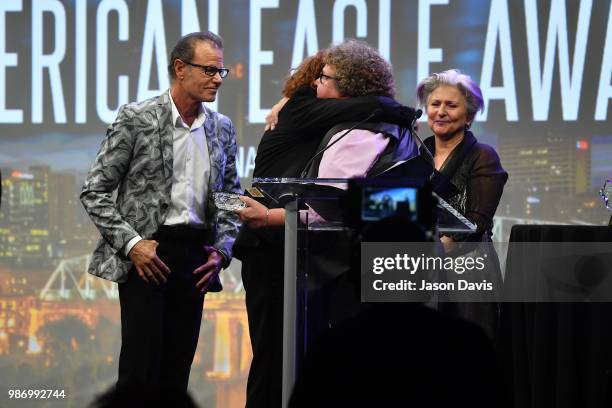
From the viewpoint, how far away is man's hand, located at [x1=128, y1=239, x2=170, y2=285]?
11.3ft

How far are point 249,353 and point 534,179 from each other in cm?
195

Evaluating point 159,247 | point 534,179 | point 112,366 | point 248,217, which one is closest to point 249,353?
point 112,366

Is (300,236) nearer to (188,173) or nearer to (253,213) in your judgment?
(253,213)

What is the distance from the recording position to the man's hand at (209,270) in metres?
3.60

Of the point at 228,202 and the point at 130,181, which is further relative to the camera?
the point at 130,181

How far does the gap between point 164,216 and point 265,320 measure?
20.9 inches

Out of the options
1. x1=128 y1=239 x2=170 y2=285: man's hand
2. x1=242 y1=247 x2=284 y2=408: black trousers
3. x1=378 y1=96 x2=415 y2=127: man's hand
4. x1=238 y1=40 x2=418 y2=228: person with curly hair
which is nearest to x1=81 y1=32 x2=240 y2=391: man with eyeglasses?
x1=128 y1=239 x2=170 y2=285: man's hand

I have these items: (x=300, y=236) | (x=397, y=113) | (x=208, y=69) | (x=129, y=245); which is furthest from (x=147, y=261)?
(x=397, y=113)

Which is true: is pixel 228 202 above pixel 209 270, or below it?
above

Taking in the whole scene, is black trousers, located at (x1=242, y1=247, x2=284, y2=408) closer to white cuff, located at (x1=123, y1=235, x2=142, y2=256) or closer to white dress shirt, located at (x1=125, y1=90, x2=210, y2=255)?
white dress shirt, located at (x1=125, y1=90, x2=210, y2=255)

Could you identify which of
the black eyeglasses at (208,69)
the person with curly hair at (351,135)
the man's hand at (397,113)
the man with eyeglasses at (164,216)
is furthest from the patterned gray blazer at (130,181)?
the man's hand at (397,113)

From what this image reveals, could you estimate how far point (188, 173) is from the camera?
367 cm

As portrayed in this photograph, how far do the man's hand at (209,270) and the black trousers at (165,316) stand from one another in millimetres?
24

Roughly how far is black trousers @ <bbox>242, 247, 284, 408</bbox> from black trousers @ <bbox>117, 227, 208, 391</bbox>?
213mm
